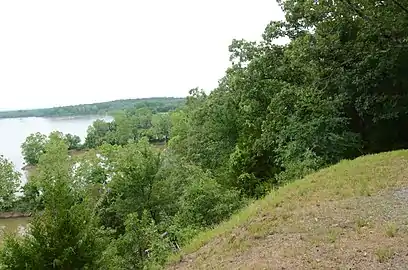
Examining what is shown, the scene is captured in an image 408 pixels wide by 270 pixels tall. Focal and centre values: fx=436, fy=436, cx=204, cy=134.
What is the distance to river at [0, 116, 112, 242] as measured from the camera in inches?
2894

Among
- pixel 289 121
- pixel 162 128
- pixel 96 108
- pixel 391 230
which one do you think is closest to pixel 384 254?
pixel 391 230

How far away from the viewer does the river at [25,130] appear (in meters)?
73.5

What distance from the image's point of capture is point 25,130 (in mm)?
139750

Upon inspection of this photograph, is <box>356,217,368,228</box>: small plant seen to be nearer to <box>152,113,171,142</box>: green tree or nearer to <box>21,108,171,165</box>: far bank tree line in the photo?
<box>21,108,171,165</box>: far bank tree line

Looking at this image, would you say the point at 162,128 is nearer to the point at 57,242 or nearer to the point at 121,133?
the point at 121,133

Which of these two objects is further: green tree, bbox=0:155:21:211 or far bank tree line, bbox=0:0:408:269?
green tree, bbox=0:155:21:211

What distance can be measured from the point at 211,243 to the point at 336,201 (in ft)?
8.45

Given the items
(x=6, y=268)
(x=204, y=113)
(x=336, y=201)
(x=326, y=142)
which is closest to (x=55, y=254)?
(x=6, y=268)

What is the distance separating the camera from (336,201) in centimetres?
852

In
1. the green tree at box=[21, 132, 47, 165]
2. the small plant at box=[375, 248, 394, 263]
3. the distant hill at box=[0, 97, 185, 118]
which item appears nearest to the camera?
the small plant at box=[375, 248, 394, 263]

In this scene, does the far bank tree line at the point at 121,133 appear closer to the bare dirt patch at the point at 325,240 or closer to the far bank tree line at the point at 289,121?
the far bank tree line at the point at 289,121

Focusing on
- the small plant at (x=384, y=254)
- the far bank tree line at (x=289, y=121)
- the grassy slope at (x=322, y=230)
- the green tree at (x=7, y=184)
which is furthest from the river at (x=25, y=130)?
the small plant at (x=384, y=254)

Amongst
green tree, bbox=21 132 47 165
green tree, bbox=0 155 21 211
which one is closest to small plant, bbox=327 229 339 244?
green tree, bbox=0 155 21 211

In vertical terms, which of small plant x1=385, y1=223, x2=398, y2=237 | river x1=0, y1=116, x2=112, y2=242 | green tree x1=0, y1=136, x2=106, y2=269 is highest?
small plant x1=385, y1=223, x2=398, y2=237
